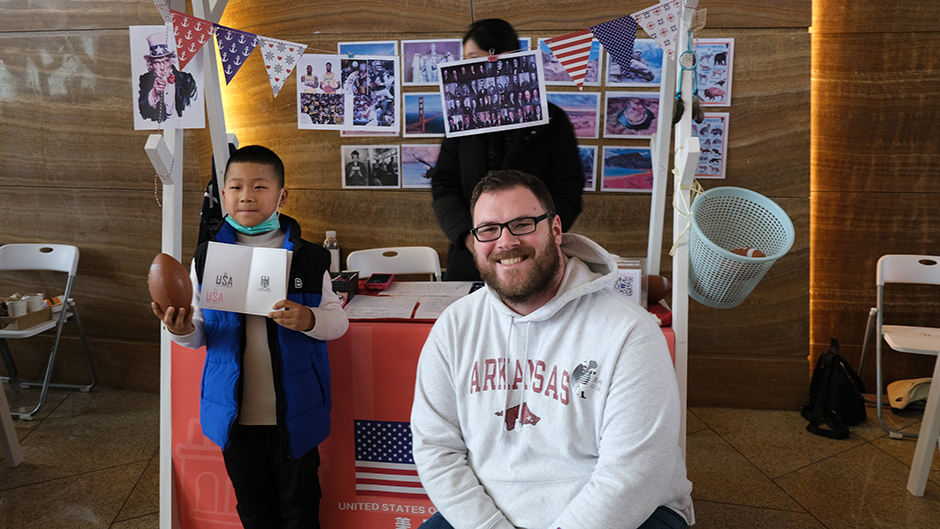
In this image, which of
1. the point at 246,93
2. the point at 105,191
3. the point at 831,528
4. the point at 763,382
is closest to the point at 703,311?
the point at 763,382

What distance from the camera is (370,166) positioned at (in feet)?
12.2

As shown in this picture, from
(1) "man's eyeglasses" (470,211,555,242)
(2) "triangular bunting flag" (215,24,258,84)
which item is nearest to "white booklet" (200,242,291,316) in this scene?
(1) "man's eyeglasses" (470,211,555,242)

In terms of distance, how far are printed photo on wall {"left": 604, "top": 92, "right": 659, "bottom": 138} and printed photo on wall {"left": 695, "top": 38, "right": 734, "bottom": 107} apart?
253 mm

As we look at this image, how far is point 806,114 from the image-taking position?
3365 mm

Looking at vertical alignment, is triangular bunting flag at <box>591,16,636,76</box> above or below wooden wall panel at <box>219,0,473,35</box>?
below

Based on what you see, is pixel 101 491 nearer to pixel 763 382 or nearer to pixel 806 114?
pixel 763 382

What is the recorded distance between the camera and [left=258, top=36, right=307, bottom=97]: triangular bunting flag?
89.0 inches

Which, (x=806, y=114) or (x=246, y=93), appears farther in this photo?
(x=246, y=93)

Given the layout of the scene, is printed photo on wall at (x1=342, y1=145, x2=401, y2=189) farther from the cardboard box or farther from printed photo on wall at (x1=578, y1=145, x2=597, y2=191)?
the cardboard box

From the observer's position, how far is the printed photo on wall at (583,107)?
11.6ft

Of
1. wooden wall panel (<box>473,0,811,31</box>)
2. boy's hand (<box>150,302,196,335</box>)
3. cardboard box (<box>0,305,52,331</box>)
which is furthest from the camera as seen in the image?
cardboard box (<box>0,305,52,331</box>)

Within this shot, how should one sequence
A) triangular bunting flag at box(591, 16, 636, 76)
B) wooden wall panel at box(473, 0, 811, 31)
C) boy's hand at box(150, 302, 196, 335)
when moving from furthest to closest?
wooden wall panel at box(473, 0, 811, 31), triangular bunting flag at box(591, 16, 636, 76), boy's hand at box(150, 302, 196, 335)

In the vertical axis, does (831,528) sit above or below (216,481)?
below

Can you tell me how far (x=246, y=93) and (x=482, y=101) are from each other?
204 cm
